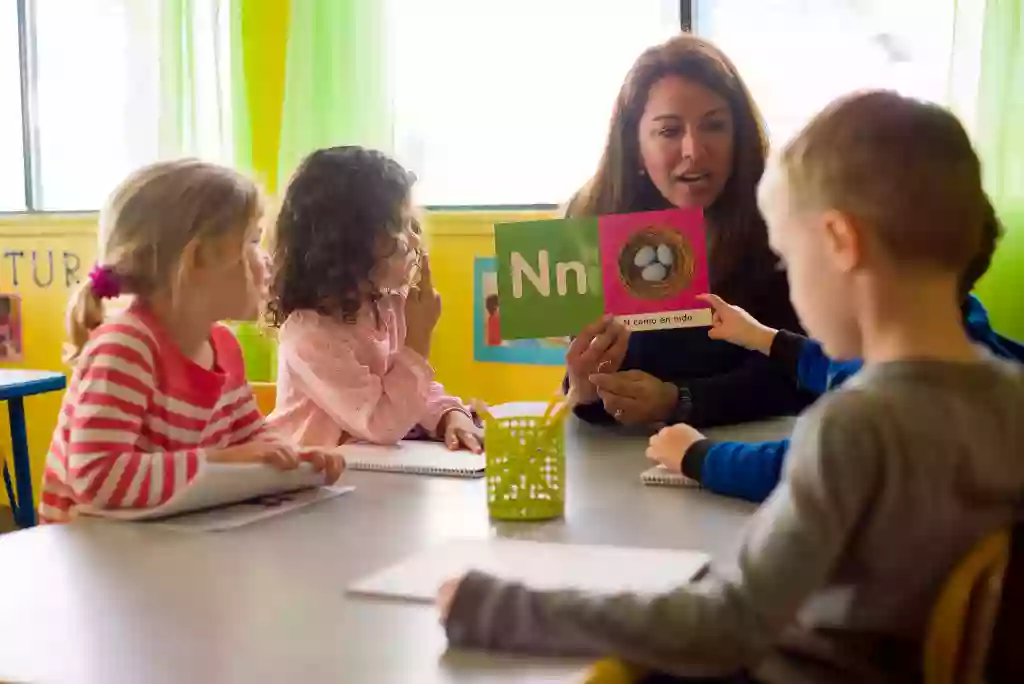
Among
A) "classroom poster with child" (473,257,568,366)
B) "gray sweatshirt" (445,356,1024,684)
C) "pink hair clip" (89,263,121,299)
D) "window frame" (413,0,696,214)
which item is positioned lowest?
"classroom poster with child" (473,257,568,366)

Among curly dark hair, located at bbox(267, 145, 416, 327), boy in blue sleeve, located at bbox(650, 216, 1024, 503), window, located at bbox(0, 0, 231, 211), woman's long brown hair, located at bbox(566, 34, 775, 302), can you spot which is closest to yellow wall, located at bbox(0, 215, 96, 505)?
window, located at bbox(0, 0, 231, 211)

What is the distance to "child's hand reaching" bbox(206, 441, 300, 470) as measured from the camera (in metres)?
1.33

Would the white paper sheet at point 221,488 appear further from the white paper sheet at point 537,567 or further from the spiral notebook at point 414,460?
the white paper sheet at point 537,567

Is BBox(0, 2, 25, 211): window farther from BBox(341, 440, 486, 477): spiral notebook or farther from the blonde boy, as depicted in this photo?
the blonde boy

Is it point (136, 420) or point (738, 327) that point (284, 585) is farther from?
point (738, 327)

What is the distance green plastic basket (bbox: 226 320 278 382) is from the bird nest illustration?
1.67 m

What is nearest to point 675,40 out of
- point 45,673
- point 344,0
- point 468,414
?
point 468,414

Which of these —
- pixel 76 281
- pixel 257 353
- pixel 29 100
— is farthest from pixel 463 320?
pixel 29 100

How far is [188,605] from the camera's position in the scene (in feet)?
3.04

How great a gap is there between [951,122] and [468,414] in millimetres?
1355

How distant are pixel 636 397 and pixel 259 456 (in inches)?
27.3

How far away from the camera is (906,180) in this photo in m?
0.85

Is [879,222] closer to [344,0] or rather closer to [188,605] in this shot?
[188,605]

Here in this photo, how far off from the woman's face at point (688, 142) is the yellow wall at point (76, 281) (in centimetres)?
84
